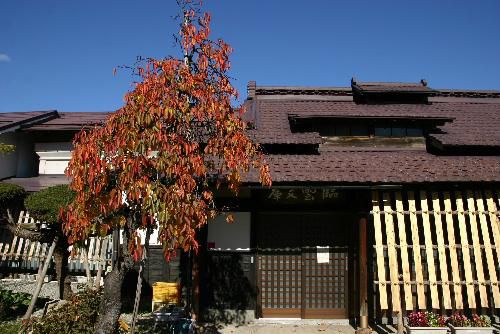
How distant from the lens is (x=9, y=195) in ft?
35.7

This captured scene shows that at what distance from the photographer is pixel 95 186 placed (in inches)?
225

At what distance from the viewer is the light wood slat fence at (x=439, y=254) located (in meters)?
8.71

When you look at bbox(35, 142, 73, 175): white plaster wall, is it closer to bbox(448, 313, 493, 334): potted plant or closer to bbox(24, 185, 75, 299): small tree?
bbox(24, 185, 75, 299): small tree

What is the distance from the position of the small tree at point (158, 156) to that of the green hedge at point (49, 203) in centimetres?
319

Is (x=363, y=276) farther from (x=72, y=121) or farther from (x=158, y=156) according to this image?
(x=72, y=121)

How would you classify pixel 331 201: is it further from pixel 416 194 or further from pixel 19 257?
pixel 19 257

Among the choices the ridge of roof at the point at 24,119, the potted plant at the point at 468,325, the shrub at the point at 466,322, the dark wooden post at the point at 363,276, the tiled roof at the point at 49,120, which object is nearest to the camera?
the potted plant at the point at 468,325

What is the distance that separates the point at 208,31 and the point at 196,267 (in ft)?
17.8

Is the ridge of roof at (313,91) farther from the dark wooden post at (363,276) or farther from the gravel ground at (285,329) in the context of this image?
the gravel ground at (285,329)

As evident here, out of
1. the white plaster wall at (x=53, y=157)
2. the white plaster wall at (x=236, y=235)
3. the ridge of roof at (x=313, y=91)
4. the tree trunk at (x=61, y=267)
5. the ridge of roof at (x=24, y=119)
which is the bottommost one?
the tree trunk at (x=61, y=267)

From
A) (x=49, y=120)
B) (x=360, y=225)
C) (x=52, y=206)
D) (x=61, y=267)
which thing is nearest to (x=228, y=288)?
(x=360, y=225)

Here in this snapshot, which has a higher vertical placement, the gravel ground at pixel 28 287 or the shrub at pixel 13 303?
the gravel ground at pixel 28 287

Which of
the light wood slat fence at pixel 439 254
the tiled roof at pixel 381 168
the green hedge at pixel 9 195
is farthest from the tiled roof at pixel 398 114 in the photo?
the green hedge at pixel 9 195

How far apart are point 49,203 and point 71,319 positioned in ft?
11.5
